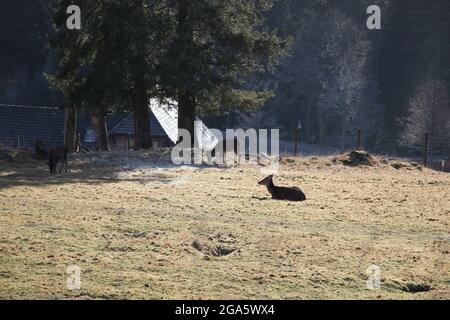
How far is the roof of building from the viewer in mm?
47281

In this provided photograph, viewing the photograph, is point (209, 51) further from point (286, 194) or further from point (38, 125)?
point (38, 125)

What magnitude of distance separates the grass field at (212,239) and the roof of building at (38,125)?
30.4m

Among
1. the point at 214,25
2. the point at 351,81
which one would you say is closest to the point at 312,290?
the point at 214,25

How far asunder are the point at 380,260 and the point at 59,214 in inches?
207

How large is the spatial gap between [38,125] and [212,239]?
131 feet

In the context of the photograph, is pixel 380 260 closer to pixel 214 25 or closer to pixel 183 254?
pixel 183 254

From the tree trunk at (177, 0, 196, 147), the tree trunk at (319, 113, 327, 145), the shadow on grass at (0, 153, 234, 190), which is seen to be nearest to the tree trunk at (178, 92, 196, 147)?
the tree trunk at (177, 0, 196, 147)

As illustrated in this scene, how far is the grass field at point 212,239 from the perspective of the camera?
26.9 ft

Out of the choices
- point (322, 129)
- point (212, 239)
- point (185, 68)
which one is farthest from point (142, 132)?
point (322, 129)

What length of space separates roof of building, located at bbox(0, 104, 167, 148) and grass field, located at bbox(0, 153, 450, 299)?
30430mm

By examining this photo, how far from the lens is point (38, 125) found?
48.4 meters

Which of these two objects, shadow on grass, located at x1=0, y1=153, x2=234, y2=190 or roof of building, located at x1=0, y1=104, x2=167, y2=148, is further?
roof of building, located at x1=0, y1=104, x2=167, y2=148

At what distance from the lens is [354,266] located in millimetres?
9359

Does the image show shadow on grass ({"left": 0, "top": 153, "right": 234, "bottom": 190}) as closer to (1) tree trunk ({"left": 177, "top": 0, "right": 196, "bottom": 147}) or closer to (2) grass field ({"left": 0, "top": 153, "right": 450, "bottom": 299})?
(2) grass field ({"left": 0, "top": 153, "right": 450, "bottom": 299})
